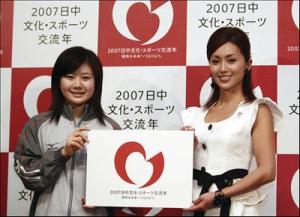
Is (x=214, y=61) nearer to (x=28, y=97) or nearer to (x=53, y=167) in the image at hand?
(x=53, y=167)

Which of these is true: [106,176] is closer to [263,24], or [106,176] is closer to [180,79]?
[180,79]

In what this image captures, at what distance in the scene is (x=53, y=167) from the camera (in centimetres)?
175

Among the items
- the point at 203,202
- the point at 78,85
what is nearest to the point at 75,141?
the point at 78,85

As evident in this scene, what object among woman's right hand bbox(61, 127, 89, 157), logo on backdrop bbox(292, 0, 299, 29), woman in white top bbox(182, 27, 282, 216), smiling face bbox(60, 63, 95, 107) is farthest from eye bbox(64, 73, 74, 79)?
logo on backdrop bbox(292, 0, 299, 29)

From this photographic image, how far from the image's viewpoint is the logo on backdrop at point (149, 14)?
2.07m

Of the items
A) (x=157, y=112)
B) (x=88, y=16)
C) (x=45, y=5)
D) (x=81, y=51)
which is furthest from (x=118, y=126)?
(x=45, y=5)

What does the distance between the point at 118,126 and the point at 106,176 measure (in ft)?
0.88

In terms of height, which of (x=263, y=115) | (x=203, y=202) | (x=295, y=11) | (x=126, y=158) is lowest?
(x=203, y=202)

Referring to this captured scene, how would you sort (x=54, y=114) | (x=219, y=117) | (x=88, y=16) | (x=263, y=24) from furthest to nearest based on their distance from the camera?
(x=88, y=16) < (x=263, y=24) < (x=54, y=114) < (x=219, y=117)

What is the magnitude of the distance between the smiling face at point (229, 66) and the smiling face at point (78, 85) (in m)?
0.48

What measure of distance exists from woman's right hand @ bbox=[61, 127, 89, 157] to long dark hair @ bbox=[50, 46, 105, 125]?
14 cm

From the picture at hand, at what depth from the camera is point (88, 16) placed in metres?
2.14

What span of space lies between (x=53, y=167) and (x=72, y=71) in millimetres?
368

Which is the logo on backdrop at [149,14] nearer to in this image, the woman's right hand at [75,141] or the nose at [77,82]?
the nose at [77,82]
